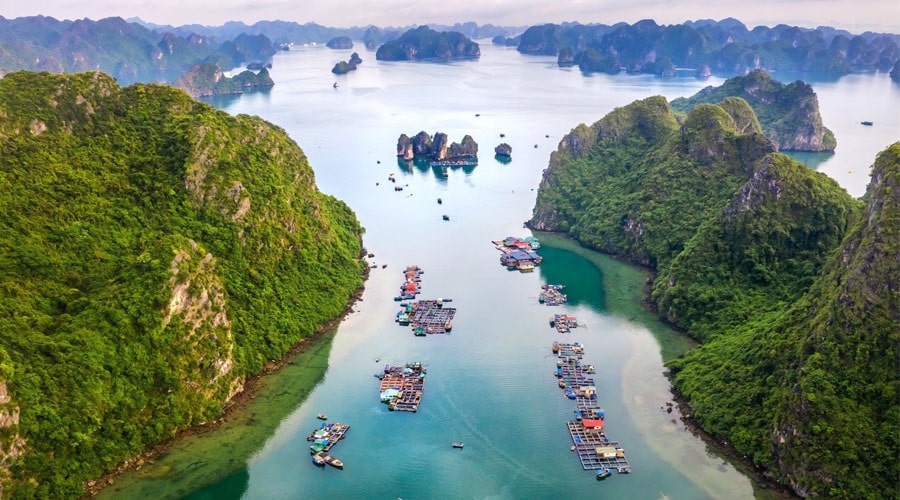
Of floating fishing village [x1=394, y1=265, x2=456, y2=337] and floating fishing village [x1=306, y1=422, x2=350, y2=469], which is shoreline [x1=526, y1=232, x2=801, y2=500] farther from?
→ floating fishing village [x1=306, y1=422, x2=350, y2=469]

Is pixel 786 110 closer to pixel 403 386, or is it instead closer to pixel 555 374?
pixel 555 374

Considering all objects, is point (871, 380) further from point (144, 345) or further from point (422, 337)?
point (144, 345)

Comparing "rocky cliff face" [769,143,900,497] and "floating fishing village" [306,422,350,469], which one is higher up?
"rocky cliff face" [769,143,900,497]

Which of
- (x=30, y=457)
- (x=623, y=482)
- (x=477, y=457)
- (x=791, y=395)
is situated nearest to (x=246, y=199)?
(x=30, y=457)

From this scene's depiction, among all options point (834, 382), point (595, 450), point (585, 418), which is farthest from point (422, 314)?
point (834, 382)

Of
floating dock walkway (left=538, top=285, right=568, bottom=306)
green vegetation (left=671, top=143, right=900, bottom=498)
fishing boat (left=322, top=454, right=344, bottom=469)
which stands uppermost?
green vegetation (left=671, top=143, right=900, bottom=498)

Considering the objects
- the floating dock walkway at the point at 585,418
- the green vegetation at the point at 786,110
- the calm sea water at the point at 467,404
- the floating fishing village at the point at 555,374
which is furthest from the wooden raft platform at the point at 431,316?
the green vegetation at the point at 786,110

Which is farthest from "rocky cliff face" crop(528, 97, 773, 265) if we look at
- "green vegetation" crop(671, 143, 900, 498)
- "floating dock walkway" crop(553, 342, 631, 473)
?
"green vegetation" crop(671, 143, 900, 498)
